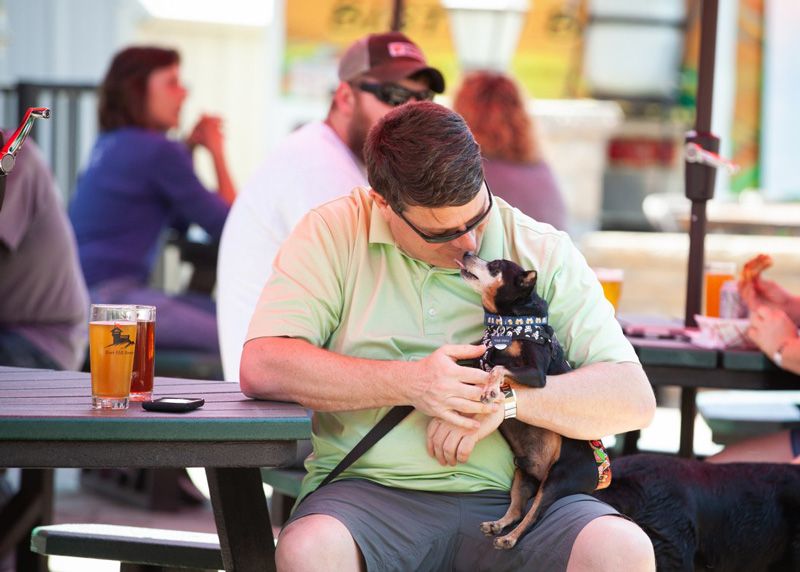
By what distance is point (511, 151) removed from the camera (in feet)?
17.7

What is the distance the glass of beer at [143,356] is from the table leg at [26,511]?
171cm

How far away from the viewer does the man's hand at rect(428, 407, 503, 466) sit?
7.66ft

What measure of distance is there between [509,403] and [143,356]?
66 cm

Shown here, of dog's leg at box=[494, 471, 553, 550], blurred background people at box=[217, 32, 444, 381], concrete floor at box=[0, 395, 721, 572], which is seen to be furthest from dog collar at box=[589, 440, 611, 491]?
concrete floor at box=[0, 395, 721, 572]

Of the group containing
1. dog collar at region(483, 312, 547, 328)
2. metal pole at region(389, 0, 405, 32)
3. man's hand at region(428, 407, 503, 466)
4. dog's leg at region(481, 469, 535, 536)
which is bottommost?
dog's leg at region(481, 469, 535, 536)

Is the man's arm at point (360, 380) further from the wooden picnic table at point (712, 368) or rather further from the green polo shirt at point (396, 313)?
the wooden picnic table at point (712, 368)

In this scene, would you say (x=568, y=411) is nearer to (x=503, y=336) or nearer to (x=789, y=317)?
(x=503, y=336)

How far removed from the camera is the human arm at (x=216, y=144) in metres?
6.01

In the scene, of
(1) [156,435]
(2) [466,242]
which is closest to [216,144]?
(2) [466,242]

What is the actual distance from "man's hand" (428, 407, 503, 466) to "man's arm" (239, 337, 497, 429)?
0.08 feet

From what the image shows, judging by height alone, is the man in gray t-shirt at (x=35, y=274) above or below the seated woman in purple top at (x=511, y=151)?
below

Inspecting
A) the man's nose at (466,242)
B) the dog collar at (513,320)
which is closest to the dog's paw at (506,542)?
the dog collar at (513,320)

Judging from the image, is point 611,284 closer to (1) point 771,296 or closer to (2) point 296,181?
(1) point 771,296

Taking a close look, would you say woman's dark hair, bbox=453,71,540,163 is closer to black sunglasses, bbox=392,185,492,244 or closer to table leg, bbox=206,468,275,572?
black sunglasses, bbox=392,185,492,244
